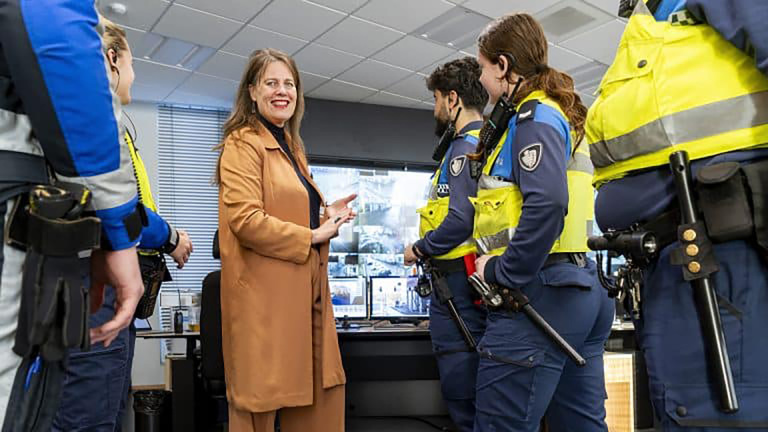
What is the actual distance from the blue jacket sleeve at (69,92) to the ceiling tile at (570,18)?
4582 millimetres

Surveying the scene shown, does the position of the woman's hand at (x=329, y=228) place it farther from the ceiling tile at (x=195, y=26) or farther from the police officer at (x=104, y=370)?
the ceiling tile at (x=195, y=26)

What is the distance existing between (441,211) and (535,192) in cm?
106

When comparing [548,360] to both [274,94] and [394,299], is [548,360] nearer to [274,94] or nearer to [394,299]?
[274,94]

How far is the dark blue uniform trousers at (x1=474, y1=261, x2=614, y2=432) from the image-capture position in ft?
4.98

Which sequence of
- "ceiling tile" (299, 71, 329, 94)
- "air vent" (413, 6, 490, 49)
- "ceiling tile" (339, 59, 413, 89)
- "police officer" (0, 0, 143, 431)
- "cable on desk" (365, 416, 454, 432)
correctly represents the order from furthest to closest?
"ceiling tile" (299, 71, 329, 94) < "ceiling tile" (339, 59, 413, 89) < "air vent" (413, 6, 490, 49) < "cable on desk" (365, 416, 454, 432) < "police officer" (0, 0, 143, 431)

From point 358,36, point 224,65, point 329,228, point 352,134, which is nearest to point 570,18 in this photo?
point 358,36

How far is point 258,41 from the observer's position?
5516 millimetres

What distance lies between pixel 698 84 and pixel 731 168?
6.6 inches

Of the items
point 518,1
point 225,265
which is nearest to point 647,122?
point 225,265

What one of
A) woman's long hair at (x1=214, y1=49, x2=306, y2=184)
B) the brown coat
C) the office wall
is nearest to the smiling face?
woman's long hair at (x1=214, y1=49, x2=306, y2=184)

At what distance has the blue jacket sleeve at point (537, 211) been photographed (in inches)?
61.1

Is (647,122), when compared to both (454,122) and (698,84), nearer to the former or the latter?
(698,84)

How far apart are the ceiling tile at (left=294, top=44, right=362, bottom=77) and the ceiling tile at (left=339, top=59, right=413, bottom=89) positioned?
0.44 ft

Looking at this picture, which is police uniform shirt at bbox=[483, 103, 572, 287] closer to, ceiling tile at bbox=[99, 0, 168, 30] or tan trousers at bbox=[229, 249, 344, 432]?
tan trousers at bbox=[229, 249, 344, 432]
